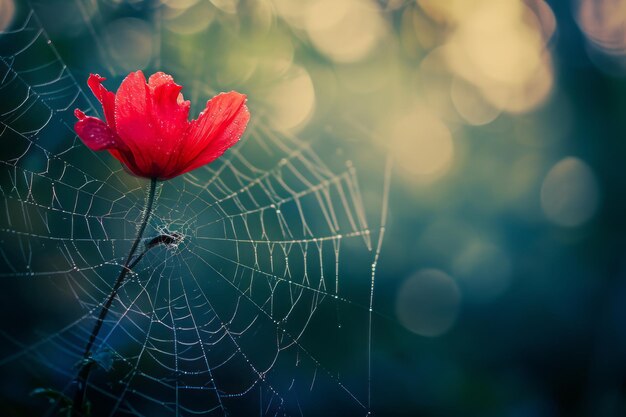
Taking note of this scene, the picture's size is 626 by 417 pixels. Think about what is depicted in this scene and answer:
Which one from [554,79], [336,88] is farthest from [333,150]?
[554,79]

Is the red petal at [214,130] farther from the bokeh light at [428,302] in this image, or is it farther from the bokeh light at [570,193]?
the bokeh light at [570,193]

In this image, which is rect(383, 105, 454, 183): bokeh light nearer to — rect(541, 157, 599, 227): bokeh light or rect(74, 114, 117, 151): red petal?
rect(541, 157, 599, 227): bokeh light

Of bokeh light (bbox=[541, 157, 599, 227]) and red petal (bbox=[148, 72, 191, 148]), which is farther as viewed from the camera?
bokeh light (bbox=[541, 157, 599, 227])

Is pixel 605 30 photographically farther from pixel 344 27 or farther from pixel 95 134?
pixel 95 134

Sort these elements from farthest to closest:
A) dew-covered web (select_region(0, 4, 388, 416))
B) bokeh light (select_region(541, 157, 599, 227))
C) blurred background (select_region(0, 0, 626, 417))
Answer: bokeh light (select_region(541, 157, 599, 227)) → blurred background (select_region(0, 0, 626, 417)) → dew-covered web (select_region(0, 4, 388, 416))

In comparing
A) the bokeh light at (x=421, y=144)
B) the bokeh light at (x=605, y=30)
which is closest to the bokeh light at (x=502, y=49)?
the bokeh light at (x=605, y=30)

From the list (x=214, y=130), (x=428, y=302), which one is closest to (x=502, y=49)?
(x=428, y=302)

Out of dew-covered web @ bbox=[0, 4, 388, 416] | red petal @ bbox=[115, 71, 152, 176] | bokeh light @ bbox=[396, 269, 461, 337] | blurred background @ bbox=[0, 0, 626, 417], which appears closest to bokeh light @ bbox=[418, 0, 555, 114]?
blurred background @ bbox=[0, 0, 626, 417]
